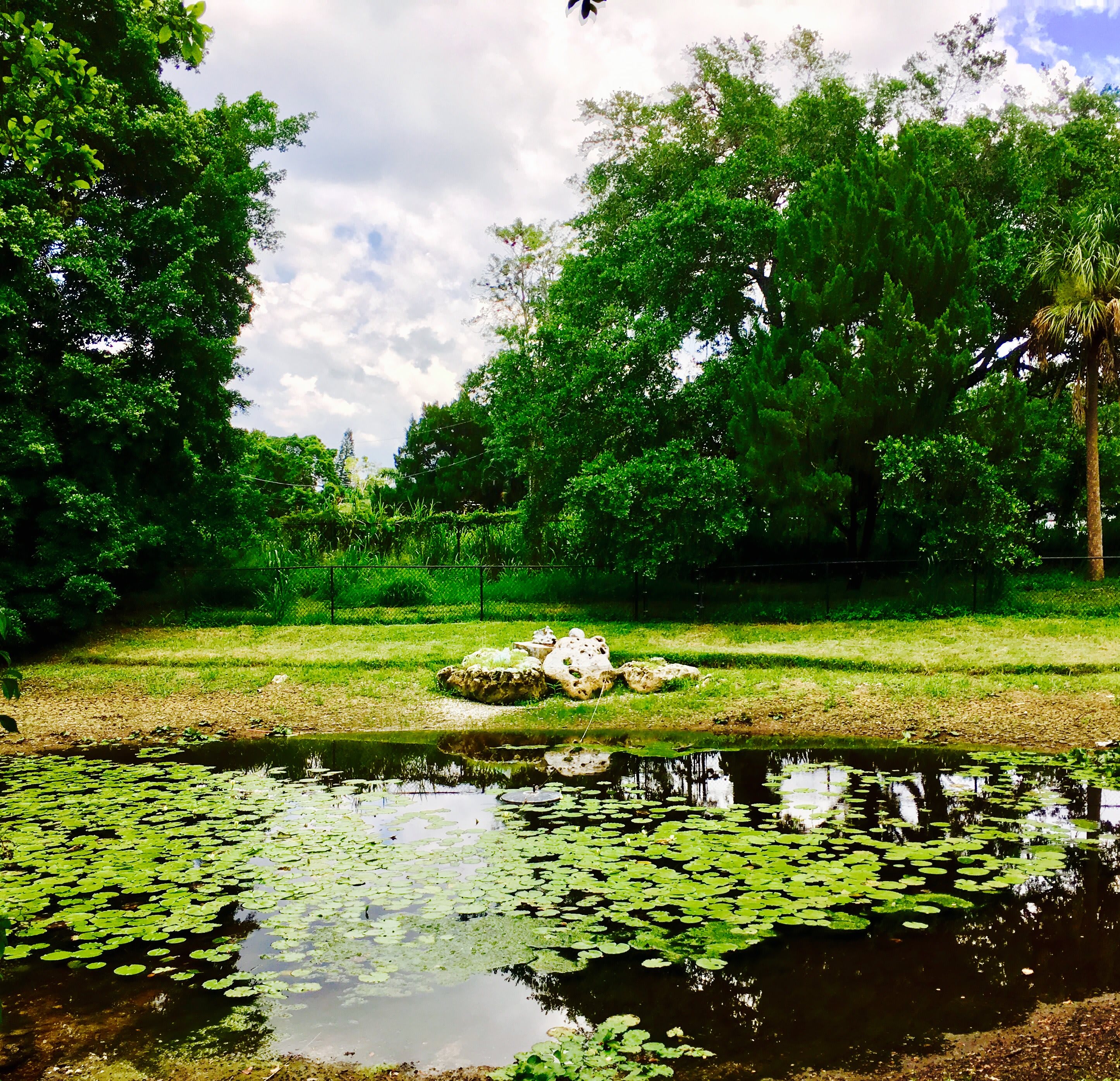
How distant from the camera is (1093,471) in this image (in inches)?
710

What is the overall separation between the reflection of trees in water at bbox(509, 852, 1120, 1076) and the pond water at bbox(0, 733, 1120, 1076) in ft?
0.04

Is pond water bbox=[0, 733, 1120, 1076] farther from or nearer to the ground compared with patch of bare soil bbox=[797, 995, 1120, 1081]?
nearer to the ground

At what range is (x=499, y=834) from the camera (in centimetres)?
597

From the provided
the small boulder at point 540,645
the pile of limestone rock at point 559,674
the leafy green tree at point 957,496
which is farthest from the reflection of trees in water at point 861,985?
the leafy green tree at point 957,496

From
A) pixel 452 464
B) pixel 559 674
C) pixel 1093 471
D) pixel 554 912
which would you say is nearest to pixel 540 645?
pixel 559 674

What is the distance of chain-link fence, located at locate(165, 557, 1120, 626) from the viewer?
15305 mm

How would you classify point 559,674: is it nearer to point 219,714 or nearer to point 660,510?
point 219,714

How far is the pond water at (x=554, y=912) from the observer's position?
3.65 metres

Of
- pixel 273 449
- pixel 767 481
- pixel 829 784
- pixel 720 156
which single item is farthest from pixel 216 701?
pixel 273 449

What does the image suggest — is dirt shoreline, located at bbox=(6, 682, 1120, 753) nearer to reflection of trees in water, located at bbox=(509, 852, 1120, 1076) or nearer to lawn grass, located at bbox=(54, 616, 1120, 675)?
lawn grass, located at bbox=(54, 616, 1120, 675)

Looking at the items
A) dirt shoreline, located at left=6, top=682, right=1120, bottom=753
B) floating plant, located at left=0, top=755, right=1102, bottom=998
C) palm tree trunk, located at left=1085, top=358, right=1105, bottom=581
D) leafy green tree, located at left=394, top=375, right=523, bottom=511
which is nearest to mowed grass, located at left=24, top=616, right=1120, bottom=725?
dirt shoreline, located at left=6, top=682, right=1120, bottom=753

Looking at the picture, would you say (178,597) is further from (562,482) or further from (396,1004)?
(396,1004)

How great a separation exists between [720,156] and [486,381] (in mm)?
10380

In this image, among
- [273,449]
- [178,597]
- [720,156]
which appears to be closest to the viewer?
[178,597]
